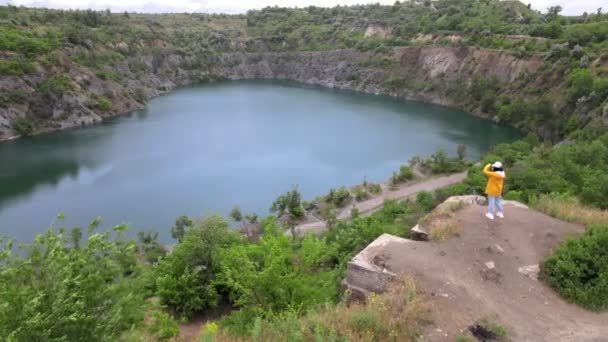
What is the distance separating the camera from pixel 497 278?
1116 centimetres

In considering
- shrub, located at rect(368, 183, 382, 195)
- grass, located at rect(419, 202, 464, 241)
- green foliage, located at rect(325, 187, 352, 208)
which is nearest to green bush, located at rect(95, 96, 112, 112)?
green foliage, located at rect(325, 187, 352, 208)

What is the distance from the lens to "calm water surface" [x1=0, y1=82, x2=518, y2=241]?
33.4m

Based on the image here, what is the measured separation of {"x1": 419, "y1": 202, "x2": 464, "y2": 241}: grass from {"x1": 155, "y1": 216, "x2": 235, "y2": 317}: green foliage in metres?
7.53

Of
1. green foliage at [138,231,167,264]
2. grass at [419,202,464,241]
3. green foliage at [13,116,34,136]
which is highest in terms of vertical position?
grass at [419,202,464,241]

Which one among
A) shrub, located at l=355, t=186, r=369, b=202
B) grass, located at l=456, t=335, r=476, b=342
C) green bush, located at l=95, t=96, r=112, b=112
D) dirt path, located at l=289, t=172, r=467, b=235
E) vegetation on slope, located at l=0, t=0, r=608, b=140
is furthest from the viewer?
green bush, located at l=95, t=96, r=112, b=112

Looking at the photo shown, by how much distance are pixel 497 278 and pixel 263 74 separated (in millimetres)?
93623

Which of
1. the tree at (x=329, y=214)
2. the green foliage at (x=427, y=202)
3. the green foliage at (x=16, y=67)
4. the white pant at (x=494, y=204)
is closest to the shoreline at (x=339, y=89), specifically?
the green foliage at (x=16, y=67)

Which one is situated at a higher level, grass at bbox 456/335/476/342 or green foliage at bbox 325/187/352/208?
grass at bbox 456/335/476/342

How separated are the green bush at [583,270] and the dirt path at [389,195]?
59.3 ft

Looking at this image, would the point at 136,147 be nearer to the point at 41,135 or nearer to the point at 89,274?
the point at 41,135

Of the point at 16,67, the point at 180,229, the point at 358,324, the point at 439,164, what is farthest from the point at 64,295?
the point at 16,67

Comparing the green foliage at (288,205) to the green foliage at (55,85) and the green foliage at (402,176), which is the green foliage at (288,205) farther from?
the green foliage at (55,85)

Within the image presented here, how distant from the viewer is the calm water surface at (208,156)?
33375 mm

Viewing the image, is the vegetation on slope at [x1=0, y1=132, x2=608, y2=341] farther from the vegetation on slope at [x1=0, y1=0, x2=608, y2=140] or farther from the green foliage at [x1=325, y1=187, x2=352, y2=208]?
the vegetation on slope at [x1=0, y1=0, x2=608, y2=140]
